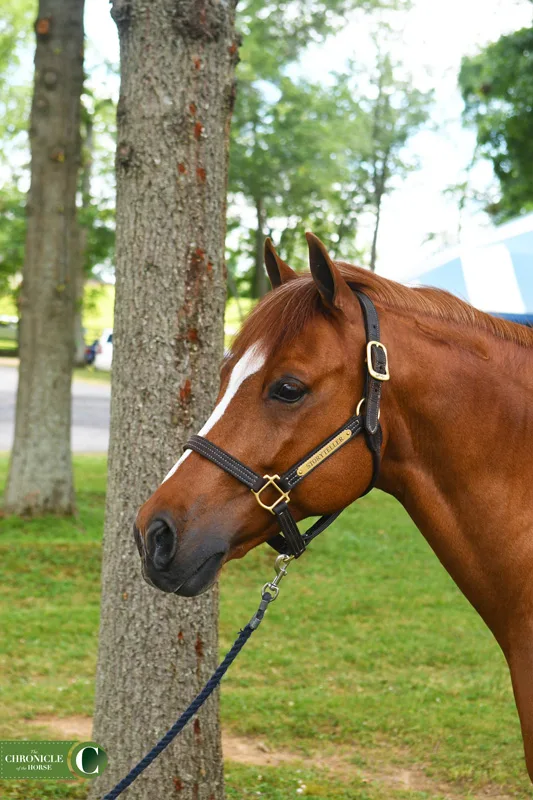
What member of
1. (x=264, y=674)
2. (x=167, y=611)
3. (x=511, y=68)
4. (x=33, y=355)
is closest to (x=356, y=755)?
(x=264, y=674)

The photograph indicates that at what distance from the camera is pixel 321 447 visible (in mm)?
2164

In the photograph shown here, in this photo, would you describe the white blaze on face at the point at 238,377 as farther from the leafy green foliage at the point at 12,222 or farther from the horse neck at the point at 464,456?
the leafy green foliage at the point at 12,222

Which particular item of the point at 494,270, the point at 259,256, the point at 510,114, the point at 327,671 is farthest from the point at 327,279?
the point at 259,256

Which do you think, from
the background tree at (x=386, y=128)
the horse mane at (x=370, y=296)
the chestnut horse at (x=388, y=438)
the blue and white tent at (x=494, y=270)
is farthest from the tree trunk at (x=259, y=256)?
the chestnut horse at (x=388, y=438)

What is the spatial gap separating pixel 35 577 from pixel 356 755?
3696 millimetres

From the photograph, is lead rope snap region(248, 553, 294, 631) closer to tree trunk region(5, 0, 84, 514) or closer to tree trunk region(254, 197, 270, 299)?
tree trunk region(5, 0, 84, 514)

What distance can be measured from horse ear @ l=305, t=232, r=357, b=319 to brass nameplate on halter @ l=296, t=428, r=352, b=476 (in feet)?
1.06

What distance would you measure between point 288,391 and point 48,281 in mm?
6868

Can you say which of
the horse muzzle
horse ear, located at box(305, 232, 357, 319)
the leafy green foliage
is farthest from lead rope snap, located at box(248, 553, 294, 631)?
the leafy green foliage

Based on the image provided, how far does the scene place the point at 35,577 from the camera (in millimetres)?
7020

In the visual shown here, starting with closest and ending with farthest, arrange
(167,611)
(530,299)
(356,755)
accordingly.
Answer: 1. (167,611)
2. (356,755)
3. (530,299)

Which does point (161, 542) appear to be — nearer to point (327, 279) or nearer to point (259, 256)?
point (327, 279)

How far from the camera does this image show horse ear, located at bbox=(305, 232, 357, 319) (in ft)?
6.95

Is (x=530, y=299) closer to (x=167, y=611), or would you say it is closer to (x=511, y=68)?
(x=167, y=611)
